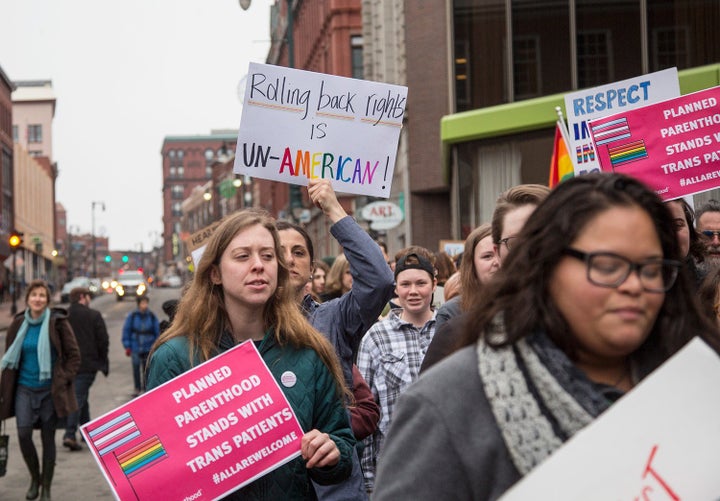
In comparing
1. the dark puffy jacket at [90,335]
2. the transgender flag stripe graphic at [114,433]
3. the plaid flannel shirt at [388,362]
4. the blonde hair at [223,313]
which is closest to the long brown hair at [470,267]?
the blonde hair at [223,313]

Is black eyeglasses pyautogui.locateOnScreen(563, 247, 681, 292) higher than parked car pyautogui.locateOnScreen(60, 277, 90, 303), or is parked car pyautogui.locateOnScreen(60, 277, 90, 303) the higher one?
parked car pyautogui.locateOnScreen(60, 277, 90, 303)

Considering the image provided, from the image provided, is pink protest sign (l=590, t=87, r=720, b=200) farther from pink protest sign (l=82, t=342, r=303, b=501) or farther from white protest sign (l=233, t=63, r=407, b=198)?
pink protest sign (l=82, t=342, r=303, b=501)

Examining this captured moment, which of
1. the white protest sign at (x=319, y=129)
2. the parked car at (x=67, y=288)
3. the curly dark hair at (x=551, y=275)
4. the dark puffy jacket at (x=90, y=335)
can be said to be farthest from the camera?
the parked car at (x=67, y=288)

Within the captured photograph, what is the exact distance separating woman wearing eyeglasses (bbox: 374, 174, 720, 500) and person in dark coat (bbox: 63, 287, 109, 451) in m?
12.5

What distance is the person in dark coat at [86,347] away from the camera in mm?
14367

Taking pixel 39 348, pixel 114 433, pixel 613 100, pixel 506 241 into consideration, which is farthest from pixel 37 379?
pixel 506 241

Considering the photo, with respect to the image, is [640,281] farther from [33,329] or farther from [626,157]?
[33,329]

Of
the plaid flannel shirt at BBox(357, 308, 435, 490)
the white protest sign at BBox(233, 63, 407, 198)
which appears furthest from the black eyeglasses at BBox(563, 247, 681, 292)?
the plaid flannel shirt at BBox(357, 308, 435, 490)

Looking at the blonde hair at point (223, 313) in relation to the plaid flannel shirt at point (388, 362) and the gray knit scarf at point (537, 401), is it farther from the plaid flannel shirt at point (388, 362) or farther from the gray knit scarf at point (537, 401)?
the plaid flannel shirt at point (388, 362)

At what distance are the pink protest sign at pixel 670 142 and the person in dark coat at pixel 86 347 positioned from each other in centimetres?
954

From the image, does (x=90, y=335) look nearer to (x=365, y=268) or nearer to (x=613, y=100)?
(x=613, y=100)

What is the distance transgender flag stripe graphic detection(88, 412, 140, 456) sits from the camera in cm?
402

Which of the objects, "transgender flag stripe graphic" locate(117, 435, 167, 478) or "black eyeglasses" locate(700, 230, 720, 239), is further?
"black eyeglasses" locate(700, 230, 720, 239)

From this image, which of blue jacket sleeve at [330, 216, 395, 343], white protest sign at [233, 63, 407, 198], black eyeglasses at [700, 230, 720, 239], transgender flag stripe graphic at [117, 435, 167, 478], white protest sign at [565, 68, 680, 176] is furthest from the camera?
white protest sign at [565, 68, 680, 176]
